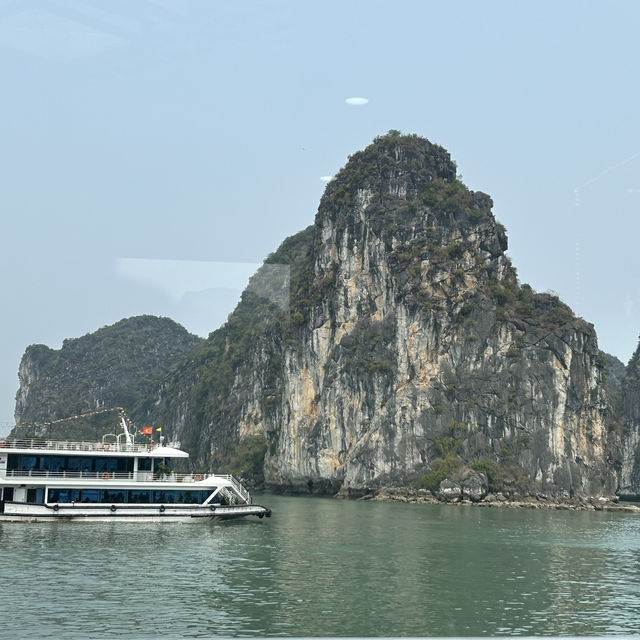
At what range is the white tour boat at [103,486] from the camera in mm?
41562

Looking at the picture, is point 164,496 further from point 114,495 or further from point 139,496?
point 114,495

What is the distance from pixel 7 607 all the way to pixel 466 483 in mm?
63121

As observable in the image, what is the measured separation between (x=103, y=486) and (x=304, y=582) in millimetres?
19097

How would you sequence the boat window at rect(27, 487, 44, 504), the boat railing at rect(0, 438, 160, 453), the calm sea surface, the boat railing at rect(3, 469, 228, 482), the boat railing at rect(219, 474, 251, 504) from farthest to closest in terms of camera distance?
the boat railing at rect(219, 474, 251, 504) < the boat railing at rect(0, 438, 160, 453) < the boat railing at rect(3, 469, 228, 482) < the boat window at rect(27, 487, 44, 504) < the calm sea surface

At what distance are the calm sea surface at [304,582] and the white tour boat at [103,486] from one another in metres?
1.07

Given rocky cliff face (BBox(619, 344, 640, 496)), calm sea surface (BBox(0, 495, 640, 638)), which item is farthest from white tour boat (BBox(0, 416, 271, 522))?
rocky cliff face (BBox(619, 344, 640, 496))

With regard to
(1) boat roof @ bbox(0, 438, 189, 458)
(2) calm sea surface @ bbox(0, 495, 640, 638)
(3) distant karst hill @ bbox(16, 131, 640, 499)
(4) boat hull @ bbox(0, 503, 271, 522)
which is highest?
(3) distant karst hill @ bbox(16, 131, 640, 499)

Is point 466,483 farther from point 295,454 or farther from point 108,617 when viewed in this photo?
point 108,617

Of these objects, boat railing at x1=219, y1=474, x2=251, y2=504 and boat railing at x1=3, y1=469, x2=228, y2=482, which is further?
boat railing at x1=219, y1=474, x2=251, y2=504

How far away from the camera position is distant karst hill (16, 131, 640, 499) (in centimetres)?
8556

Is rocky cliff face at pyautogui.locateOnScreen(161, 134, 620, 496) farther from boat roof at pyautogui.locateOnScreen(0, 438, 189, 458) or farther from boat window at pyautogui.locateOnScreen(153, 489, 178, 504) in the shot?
boat roof at pyautogui.locateOnScreen(0, 438, 189, 458)

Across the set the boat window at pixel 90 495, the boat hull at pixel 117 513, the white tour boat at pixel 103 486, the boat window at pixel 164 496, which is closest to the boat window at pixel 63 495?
the white tour boat at pixel 103 486

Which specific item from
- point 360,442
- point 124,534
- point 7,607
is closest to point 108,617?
point 7,607

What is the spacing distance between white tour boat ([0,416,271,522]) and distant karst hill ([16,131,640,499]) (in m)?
40.5
